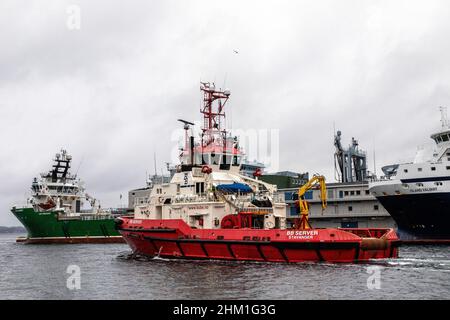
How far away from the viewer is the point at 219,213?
102 feet

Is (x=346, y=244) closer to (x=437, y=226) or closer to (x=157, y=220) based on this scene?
(x=157, y=220)

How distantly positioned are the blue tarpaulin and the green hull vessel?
34.0m

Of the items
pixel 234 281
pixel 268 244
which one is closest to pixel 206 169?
pixel 268 244

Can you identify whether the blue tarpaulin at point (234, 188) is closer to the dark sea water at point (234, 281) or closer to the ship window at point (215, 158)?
the ship window at point (215, 158)

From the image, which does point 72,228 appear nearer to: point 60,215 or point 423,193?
point 60,215

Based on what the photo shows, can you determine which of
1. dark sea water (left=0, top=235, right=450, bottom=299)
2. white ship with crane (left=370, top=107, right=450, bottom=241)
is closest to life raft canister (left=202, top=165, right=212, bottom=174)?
dark sea water (left=0, top=235, right=450, bottom=299)

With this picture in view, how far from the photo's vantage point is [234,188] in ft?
104

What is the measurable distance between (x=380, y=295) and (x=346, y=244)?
7.66 meters

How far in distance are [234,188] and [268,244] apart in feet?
17.1

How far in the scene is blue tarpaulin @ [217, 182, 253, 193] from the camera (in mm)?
31703

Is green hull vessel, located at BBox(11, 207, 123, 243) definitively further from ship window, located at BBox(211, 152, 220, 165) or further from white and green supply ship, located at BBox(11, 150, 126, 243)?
ship window, located at BBox(211, 152, 220, 165)

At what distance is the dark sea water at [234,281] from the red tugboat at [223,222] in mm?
848

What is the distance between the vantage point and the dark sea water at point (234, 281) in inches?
763

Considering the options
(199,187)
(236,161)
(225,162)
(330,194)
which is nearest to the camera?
(199,187)
